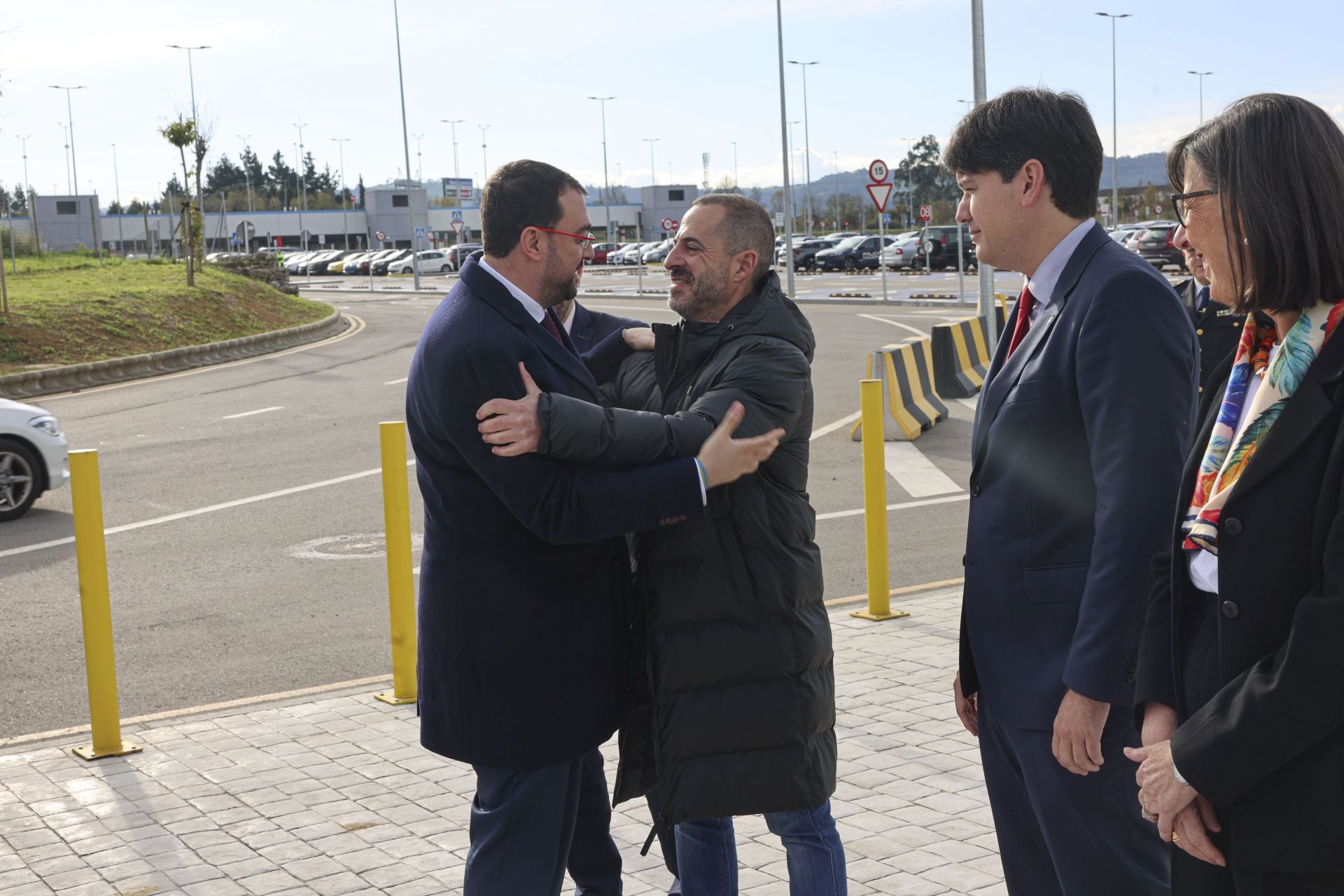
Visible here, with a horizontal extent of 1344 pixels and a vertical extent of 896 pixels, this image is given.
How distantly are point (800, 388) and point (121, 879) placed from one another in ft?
8.73

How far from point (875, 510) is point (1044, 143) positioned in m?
4.16

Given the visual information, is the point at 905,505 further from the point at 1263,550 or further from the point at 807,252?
the point at 807,252

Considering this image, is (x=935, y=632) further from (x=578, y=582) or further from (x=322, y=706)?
(x=578, y=582)

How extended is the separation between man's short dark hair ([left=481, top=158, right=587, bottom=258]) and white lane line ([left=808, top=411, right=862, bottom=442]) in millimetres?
10081

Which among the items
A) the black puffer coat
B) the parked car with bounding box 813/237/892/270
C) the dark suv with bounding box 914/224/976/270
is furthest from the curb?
the parked car with bounding box 813/237/892/270

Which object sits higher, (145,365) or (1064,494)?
(1064,494)

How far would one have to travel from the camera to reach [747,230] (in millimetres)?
3416

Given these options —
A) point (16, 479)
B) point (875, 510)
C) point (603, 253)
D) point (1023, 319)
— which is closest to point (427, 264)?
point (603, 253)

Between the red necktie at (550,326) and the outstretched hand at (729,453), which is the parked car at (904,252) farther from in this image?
the outstretched hand at (729,453)

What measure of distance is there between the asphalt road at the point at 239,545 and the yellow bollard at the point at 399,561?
0.74m

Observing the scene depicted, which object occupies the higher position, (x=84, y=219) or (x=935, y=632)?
(x=84, y=219)

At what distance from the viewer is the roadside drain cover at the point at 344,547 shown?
29.6 feet

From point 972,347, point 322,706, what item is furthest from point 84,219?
point 322,706

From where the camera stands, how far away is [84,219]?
323 feet
